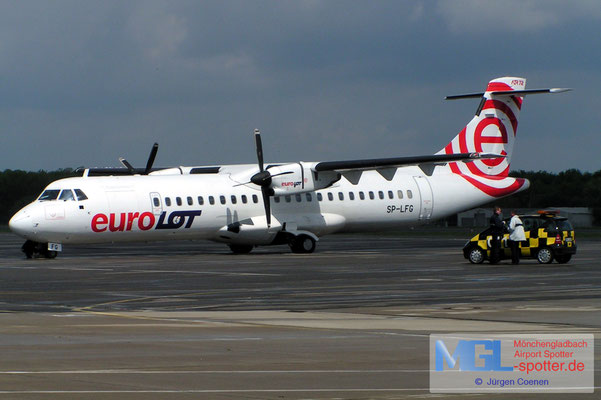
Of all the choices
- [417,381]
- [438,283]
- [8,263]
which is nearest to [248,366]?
[417,381]

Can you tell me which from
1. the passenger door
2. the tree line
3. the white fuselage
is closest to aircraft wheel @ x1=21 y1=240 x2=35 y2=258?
the white fuselage

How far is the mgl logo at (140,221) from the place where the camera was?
35.8 m

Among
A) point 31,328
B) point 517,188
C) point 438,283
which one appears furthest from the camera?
point 517,188

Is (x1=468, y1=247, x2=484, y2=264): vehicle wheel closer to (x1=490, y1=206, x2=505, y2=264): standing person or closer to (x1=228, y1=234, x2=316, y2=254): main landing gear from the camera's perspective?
(x1=490, y1=206, x2=505, y2=264): standing person

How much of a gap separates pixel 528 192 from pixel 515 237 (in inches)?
2206

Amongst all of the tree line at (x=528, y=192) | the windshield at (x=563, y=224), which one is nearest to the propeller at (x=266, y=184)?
the windshield at (x=563, y=224)

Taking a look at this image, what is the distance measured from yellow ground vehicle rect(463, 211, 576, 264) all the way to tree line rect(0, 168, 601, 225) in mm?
49490

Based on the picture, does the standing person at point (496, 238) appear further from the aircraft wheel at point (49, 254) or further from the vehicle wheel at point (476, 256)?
the aircraft wheel at point (49, 254)

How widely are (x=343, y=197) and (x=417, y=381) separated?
31.9 meters

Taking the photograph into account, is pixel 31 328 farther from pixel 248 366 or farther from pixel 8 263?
pixel 8 263

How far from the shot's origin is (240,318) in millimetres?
15914

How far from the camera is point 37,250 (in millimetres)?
36500
